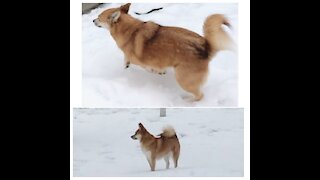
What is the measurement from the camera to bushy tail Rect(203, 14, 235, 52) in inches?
76.5

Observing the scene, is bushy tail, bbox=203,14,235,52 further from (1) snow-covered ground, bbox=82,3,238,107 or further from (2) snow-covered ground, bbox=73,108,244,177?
(2) snow-covered ground, bbox=73,108,244,177

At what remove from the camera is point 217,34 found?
6.38 ft

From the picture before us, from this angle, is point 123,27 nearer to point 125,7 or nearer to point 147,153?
point 125,7

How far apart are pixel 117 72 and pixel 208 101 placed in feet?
1.26

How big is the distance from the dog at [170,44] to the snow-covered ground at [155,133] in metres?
0.12

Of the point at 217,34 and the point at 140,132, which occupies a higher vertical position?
the point at 217,34

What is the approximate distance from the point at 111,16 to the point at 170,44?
266 mm

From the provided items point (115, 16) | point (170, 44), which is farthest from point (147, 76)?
point (115, 16)

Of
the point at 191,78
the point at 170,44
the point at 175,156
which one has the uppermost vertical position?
the point at 170,44

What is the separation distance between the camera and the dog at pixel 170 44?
6.32ft

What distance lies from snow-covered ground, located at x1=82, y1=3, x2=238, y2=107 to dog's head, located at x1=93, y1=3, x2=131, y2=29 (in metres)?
0.02

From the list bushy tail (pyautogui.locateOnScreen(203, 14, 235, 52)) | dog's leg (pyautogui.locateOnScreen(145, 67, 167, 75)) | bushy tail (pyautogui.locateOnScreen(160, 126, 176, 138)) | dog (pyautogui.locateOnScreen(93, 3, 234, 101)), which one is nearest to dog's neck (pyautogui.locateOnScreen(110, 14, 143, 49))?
dog (pyautogui.locateOnScreen(93, 3, 234, 101))

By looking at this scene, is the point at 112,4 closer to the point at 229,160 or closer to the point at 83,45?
the point at 83,45

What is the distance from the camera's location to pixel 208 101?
6.37 feet
